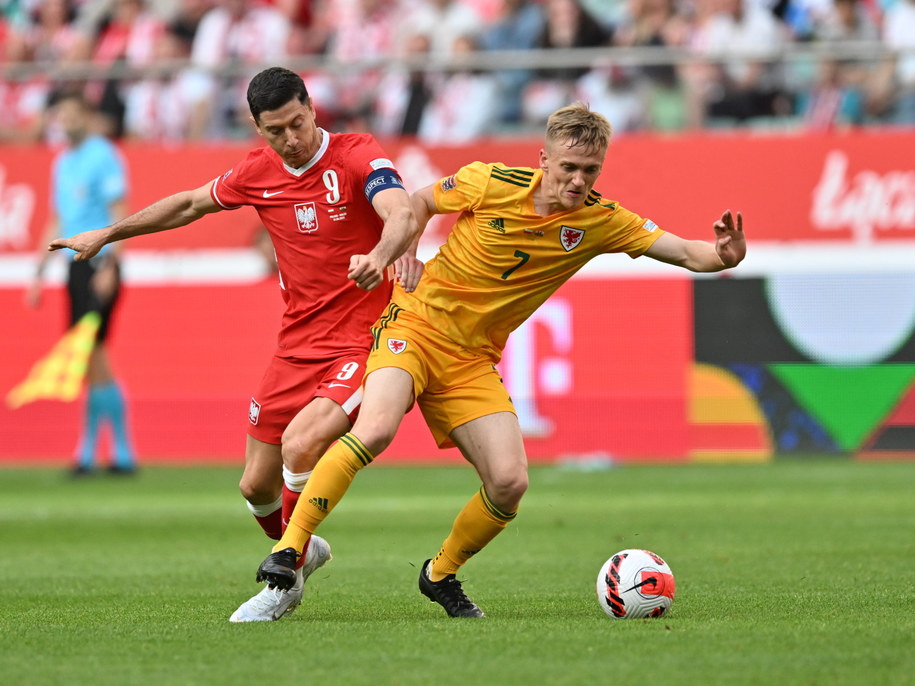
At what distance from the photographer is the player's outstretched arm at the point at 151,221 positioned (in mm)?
6809

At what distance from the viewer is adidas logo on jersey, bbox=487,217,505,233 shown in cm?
669

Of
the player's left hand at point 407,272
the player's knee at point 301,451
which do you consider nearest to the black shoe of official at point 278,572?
the player's knee at point 301,451

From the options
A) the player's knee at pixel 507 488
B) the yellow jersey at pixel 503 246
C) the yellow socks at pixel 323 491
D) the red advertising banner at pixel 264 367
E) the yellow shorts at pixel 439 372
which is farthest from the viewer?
the red advertising banner at pixel 264 367

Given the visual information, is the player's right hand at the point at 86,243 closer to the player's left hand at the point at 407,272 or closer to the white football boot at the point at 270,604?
the player's left hand at the point at 407,272

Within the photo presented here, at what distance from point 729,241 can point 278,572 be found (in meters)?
2.37

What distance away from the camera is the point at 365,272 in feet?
19.5

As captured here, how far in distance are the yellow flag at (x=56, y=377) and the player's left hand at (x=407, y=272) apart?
9.05m

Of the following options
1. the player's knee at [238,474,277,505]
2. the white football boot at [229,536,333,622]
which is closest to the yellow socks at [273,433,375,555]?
the white football boot at [229,536,333,622]

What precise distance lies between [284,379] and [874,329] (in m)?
9.32

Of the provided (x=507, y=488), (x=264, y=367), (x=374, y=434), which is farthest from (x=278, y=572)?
(x=264, y=367)

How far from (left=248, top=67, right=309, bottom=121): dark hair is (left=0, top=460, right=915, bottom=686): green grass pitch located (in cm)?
218

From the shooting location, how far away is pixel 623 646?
541 cm

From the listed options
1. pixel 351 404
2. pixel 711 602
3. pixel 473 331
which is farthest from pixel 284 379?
pixel 711 602

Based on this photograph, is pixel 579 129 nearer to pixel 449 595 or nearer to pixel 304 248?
pixel 304 248
